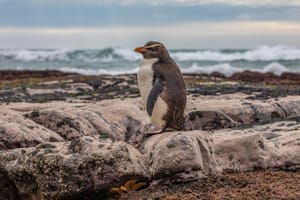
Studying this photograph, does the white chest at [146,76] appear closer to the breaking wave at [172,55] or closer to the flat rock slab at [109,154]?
the flat rock slab at [109,154]

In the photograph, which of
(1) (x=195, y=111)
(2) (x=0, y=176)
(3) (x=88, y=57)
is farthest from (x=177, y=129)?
(3) (x=88, y=57)

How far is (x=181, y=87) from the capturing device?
7.30m

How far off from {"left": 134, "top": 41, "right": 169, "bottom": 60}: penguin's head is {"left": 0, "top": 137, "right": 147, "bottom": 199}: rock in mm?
1955

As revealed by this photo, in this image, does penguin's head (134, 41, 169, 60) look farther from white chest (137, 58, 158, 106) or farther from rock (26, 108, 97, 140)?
rock (26, 108, 97, 140)

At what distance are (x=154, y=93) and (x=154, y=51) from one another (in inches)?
27.4

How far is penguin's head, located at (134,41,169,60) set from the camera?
763cm

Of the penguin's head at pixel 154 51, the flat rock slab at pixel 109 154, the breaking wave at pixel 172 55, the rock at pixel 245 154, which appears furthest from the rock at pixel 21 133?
the breaking wave at pixel 172 55

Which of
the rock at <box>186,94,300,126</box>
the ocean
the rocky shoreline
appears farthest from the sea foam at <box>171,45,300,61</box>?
the rocky shoreline

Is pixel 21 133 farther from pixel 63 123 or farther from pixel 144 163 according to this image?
pixel 144 163

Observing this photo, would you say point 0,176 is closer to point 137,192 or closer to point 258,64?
point 137,192

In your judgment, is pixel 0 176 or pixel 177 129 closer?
pixel 0 176

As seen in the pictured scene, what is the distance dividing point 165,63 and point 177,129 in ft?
2.94

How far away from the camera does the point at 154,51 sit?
25.1ft

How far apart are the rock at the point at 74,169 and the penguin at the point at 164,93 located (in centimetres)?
122
